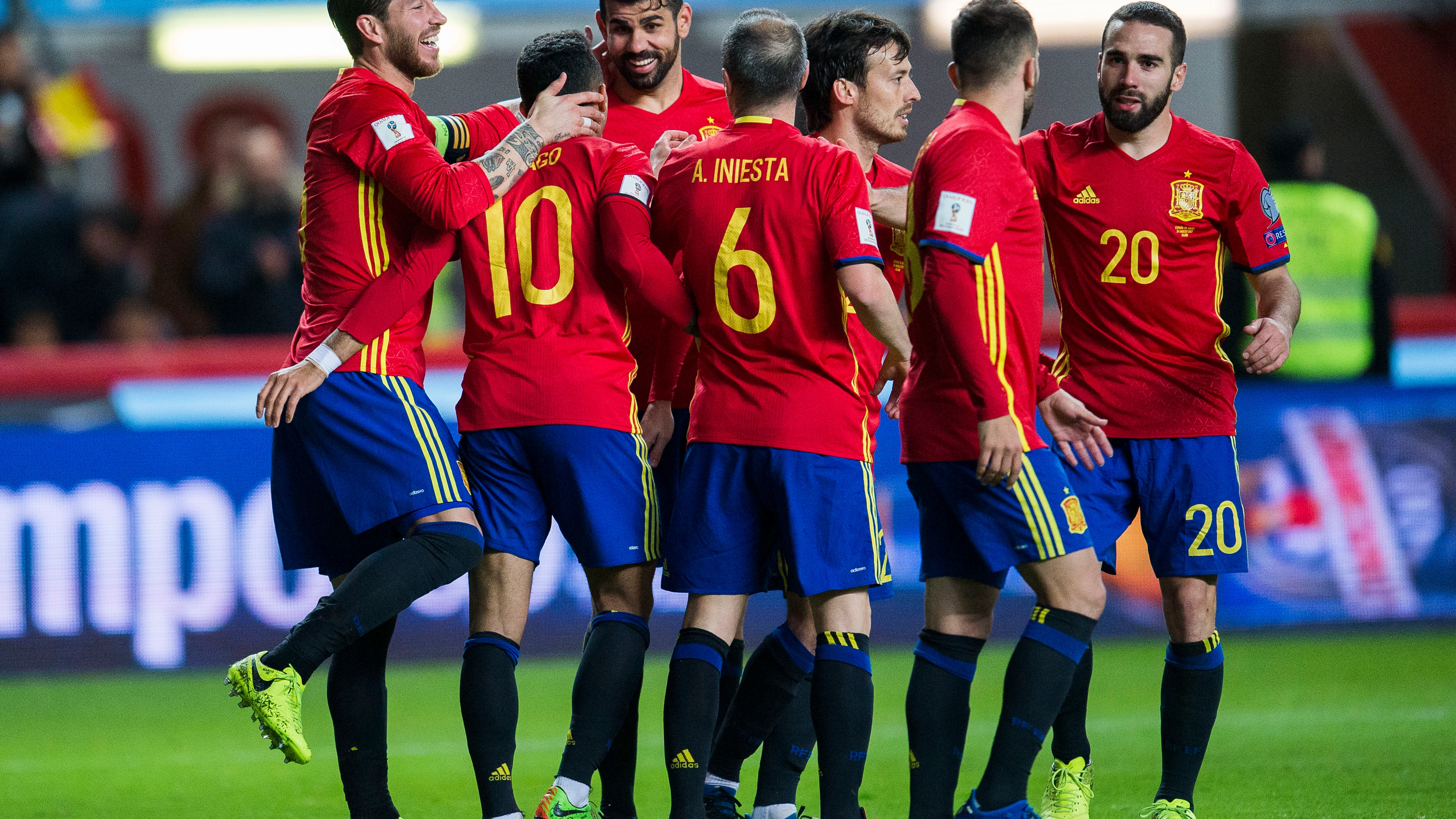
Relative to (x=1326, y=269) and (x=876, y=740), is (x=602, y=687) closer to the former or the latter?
(x=876, y=740)

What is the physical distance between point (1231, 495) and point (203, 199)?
9875mm

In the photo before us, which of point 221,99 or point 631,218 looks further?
point 221,99

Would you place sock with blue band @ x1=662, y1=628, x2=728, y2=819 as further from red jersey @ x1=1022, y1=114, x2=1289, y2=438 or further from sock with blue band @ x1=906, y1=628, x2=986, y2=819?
red jersey @ x1=1022, y1=114, x2=1289, y2=438

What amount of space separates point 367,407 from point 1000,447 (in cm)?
166

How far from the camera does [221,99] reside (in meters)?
14.6

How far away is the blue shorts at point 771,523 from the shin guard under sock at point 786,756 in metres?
0.50

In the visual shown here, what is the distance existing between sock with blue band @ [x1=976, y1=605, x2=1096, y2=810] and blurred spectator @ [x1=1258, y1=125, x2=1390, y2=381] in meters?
5.23

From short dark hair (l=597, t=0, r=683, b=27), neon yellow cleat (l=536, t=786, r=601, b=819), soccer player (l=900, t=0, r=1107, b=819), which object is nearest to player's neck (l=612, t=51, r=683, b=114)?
short dark hair (l=597, t=0, r=683, b=27)

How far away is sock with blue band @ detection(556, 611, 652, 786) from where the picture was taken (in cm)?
426

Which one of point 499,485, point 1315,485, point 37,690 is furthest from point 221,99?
point 499,485

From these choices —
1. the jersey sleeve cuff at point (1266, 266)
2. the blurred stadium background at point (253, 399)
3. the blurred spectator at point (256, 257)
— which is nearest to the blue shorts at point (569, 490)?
the blurred stadium background at point (253, 399)

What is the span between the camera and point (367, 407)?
4.29 m

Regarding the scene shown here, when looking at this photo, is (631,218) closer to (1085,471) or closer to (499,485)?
(499,485)

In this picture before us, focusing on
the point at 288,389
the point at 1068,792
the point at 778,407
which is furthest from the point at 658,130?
the point at 1068,792
